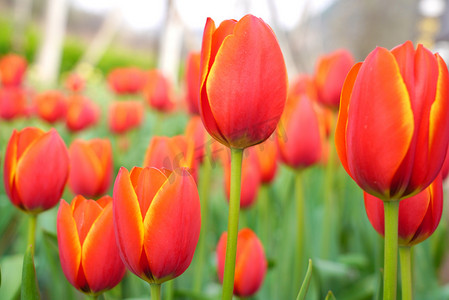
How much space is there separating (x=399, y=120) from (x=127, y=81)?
2.43 meters

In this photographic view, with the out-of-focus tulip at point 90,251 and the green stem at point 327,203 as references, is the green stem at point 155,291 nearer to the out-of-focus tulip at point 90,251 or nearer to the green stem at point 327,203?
the out-of-focus tulip at point 90,251

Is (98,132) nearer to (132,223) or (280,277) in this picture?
(280,277)

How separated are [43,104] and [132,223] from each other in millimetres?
1321

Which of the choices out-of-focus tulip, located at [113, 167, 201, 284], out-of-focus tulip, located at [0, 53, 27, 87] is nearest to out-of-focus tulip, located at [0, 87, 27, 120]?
out-of-focus tulip, located at [0, 53, 27, 87]

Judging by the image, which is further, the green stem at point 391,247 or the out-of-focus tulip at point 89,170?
the out-of-focus tulip at point 89,170

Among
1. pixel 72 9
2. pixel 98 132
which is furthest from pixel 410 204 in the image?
pixel 72 9

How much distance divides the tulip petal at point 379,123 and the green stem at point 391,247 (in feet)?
0.07

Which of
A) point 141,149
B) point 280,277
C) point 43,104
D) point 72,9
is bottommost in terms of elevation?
point 280,277

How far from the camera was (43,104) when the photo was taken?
5.28 ft

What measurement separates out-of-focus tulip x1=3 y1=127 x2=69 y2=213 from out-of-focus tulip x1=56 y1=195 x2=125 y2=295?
0.14m

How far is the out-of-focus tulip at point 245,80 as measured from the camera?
44 cm

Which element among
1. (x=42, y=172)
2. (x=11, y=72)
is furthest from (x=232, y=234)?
(x=11, y=72)

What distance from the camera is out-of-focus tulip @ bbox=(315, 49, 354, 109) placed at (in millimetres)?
1144

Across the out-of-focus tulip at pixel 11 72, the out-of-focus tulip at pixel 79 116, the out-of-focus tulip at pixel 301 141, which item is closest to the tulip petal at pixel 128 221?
the out-of-focus tulip at pixel 301 141
